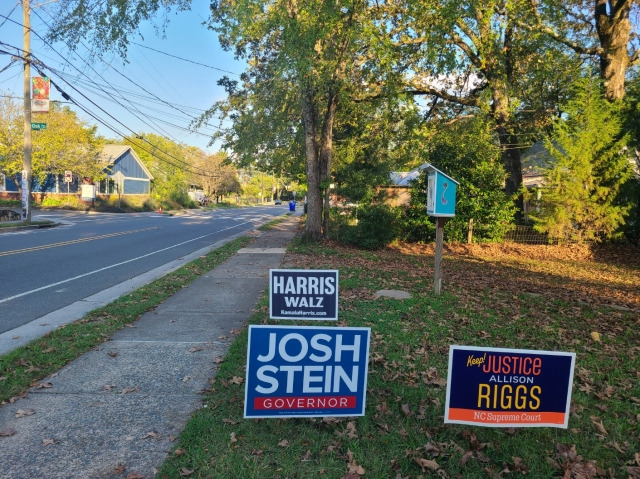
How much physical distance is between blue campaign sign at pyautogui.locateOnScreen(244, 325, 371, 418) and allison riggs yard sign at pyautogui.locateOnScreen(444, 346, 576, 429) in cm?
66

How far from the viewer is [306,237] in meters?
16.2

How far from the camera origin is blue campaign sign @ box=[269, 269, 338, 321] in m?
4.90

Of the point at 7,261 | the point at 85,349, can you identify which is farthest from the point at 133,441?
the point at 7,261

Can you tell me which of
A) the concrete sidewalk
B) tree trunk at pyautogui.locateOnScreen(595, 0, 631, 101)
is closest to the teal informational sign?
the concrete sidewalk

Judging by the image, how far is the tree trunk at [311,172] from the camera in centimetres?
1505

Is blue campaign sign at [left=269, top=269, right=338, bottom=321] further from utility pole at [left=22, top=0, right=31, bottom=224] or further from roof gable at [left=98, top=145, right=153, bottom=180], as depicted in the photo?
roof gable at [left=98, top=145, right=153, bottom=180]

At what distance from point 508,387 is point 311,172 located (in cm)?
1293

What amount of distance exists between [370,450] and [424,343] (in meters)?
2.59

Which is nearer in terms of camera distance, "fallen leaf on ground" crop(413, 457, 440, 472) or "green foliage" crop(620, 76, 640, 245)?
"fallen leaf on ground" crop(413, 457, 440, 472)

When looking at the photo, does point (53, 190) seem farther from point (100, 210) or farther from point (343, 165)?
point (343, 165)

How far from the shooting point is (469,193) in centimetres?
1658

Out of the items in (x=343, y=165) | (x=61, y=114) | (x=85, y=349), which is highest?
(x=61, y=114)

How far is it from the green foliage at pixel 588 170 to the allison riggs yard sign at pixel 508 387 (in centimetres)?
1386

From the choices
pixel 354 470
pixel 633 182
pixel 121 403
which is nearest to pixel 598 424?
pixel 354 470
